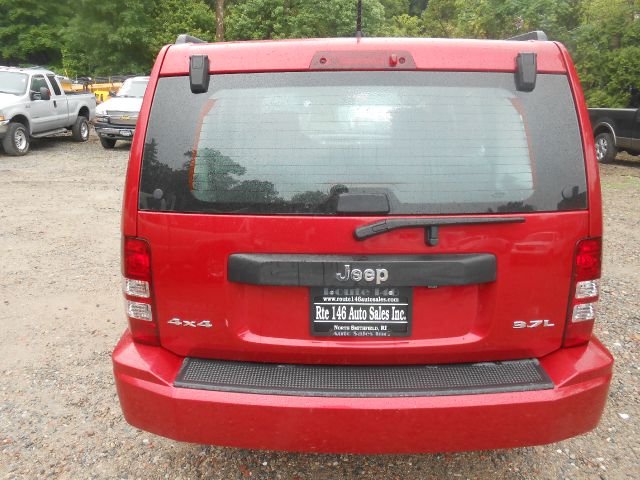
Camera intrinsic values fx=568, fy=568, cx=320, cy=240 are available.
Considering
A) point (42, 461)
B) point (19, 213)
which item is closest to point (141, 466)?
point (42, 461)

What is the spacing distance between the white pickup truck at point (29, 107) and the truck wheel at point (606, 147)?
14.0 meters

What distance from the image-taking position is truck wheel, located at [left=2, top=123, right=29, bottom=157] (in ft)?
45.9

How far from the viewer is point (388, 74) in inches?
88.4

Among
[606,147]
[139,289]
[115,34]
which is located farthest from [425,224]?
[115,34]

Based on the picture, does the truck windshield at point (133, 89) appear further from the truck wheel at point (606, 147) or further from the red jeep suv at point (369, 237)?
the red jeep suv at point (369, 237)

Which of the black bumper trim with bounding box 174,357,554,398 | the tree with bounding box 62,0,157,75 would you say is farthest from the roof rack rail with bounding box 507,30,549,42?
the tree with bounding box 62,0,157,75

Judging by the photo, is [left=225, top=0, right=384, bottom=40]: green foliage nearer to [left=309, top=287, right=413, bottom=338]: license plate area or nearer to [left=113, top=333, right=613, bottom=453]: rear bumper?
[left=309, top=287, right=413, bottom=338]: license plate area

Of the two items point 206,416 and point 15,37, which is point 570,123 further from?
point 15,37

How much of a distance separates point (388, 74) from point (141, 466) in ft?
7.41

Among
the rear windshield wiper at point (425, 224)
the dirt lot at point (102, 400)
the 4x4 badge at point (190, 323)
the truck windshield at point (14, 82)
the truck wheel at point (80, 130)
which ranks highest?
the truck windshield at point (14, 82)

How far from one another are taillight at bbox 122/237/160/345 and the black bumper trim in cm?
23

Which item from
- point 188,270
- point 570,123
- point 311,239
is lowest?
point 188,270

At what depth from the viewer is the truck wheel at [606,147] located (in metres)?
13.4

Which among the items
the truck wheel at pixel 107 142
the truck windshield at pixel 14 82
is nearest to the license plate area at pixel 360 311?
the truck windshield at pixel 14 82
